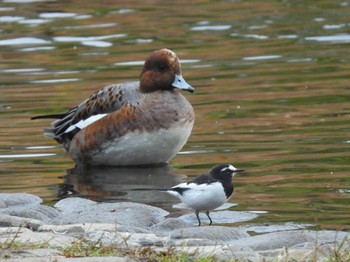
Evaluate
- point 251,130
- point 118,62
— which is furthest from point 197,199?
point 118,62

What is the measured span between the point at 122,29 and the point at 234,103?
680 cm

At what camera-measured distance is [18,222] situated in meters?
8.23

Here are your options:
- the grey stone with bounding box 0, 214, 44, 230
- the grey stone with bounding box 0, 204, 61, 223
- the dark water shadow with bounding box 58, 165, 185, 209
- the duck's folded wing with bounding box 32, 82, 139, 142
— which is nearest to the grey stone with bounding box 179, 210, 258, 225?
the dark water shadow with bounding box 58, 165, 185, 209

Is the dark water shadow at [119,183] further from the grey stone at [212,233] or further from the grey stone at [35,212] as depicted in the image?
the grey stone at [212,233]

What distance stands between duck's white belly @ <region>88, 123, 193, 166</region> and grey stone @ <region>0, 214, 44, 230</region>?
12.2 feet

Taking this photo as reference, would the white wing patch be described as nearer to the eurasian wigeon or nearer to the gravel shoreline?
the eurasian wigeon

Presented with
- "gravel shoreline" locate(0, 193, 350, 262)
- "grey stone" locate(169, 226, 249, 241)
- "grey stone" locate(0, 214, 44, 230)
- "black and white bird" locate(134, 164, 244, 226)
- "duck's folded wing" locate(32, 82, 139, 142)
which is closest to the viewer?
"gravel shoreline" locate(0, 193, 350, 262)

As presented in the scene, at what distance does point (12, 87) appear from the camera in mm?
16406

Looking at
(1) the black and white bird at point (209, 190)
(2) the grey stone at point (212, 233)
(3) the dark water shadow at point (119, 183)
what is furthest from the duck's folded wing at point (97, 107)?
(2) the grey stone at point (212, 233)

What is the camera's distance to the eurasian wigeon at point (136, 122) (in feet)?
39.3

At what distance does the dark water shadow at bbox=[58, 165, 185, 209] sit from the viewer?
10734 millimetres

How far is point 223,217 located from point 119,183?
2364 millimetres

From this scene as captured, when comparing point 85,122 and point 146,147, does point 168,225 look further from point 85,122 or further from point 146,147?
point 85,122

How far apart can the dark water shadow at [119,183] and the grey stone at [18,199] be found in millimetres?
629
